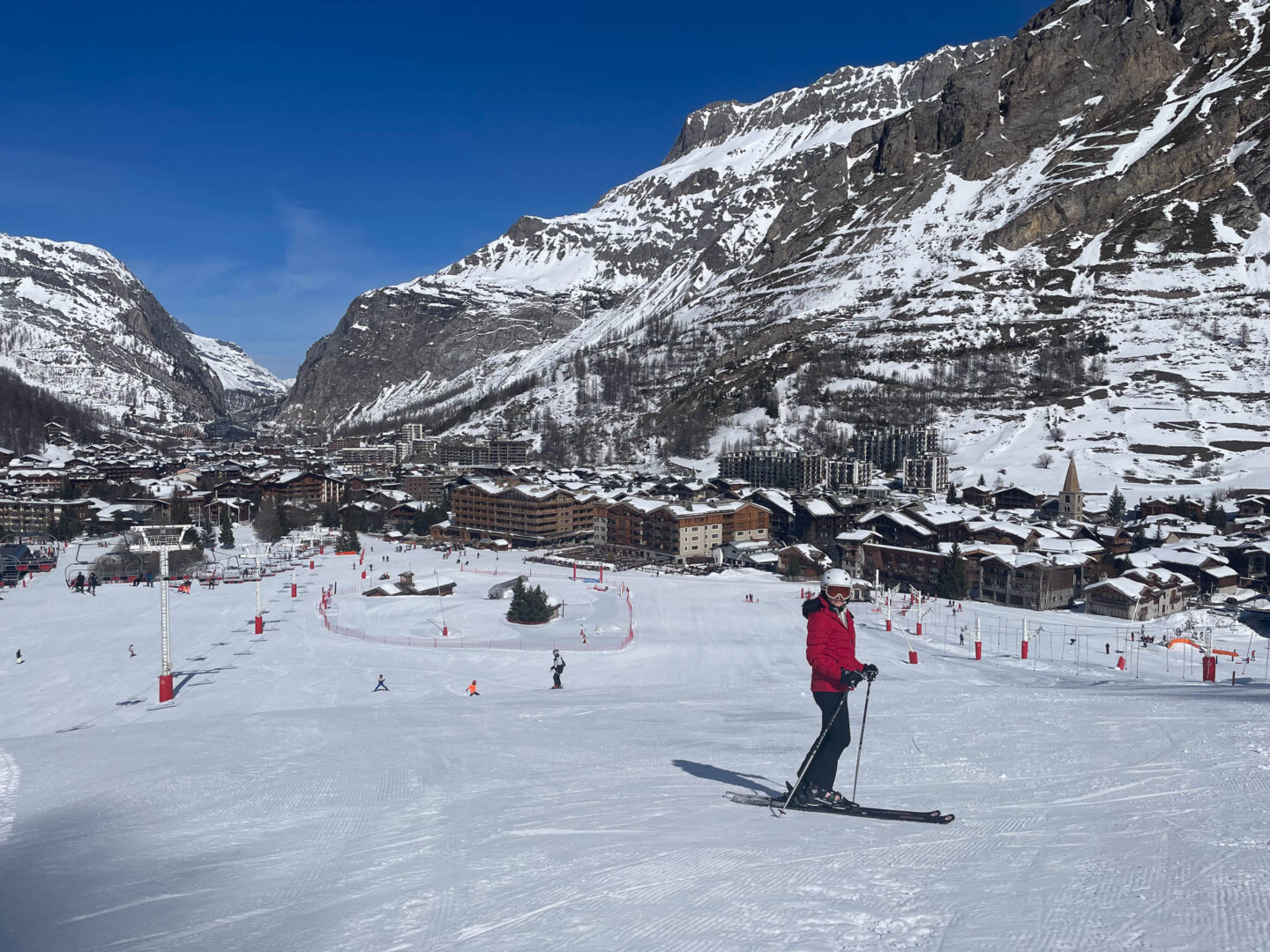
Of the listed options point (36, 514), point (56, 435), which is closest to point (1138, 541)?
point (36, 514)

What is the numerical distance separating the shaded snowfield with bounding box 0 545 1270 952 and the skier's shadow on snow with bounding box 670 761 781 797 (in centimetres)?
9

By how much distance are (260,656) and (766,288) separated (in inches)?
5108

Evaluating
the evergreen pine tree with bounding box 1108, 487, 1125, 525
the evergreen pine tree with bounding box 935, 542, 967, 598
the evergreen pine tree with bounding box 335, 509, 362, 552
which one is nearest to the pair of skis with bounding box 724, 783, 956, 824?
the evergreen pine tree with bounding box 935, 542, 967, 598

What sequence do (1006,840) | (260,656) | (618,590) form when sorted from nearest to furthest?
(1006,840), (260,656), (618,590)

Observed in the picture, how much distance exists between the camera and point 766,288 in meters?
143

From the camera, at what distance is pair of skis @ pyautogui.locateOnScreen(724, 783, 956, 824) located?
5.45m

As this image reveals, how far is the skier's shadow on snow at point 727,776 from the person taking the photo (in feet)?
22.1

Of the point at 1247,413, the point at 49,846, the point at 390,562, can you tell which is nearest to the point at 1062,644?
the point at 49,846

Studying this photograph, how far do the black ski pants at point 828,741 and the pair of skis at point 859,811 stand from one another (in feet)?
0.50

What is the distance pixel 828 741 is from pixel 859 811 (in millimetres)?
468

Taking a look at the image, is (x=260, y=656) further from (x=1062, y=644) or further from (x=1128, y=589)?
(x=1128, y=589)

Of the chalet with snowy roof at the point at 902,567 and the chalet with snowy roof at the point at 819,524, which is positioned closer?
the chalet with snowy roof at the point at 902,567

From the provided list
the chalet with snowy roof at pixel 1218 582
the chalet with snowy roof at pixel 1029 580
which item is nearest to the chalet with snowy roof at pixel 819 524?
the chalet with snowy roof at pixel 1029 580

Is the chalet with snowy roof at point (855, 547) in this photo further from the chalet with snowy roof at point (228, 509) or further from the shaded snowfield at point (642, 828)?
the chalet with snowy roof at point (228, 509)
